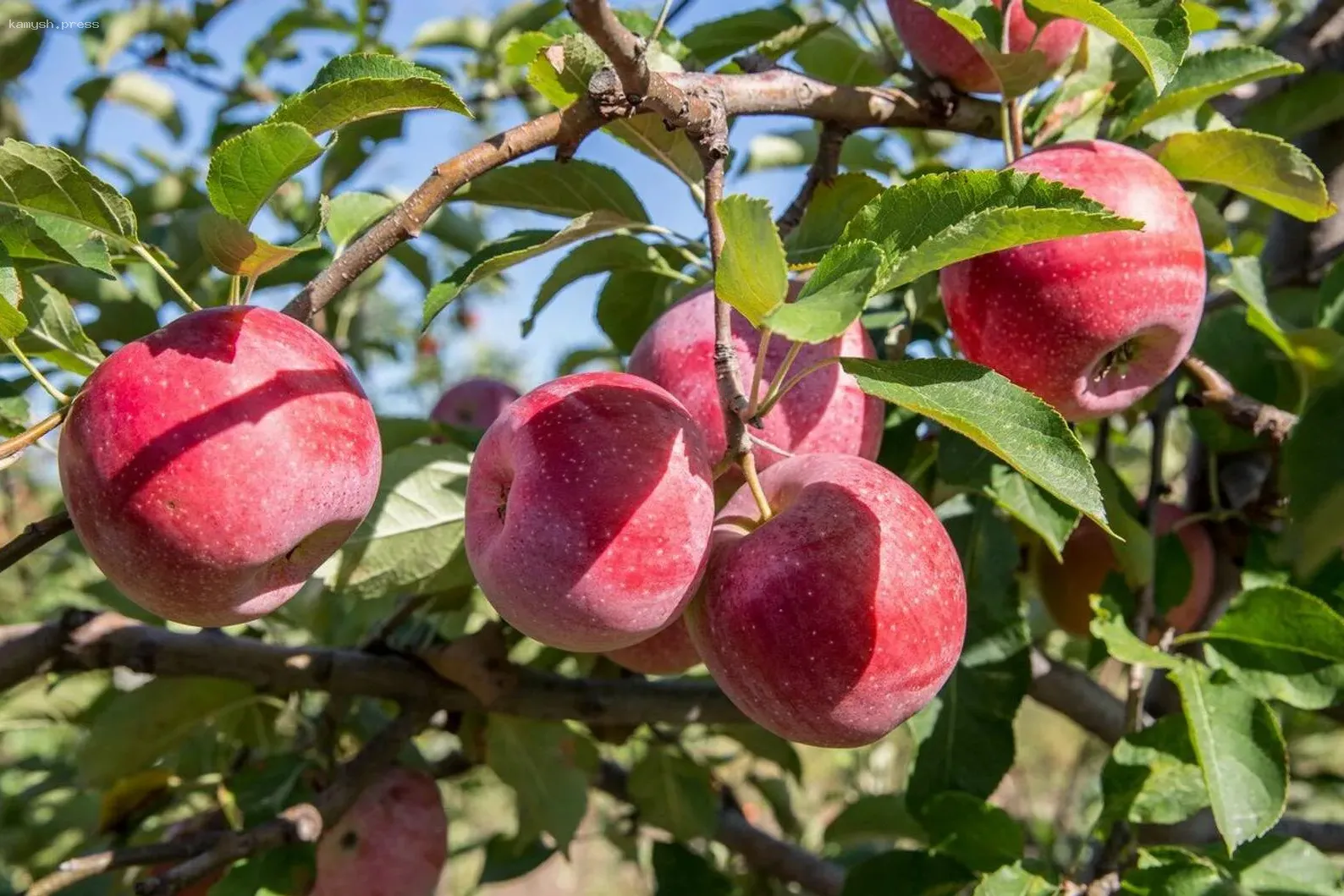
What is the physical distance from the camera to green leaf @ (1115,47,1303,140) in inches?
41.8

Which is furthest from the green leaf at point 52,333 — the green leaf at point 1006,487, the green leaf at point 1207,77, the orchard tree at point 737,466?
the green leaf at point 1207,77

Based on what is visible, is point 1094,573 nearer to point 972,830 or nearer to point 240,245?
point 972,830

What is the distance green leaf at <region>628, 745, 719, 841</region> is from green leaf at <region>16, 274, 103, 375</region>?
3.66 ft

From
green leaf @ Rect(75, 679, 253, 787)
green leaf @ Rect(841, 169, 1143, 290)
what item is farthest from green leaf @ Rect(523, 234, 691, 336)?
green leaf @ Rect(75, 679, 253, 787)

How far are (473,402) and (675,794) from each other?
848mm

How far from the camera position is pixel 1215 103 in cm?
154

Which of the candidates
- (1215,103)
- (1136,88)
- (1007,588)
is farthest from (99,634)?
(1215,103)

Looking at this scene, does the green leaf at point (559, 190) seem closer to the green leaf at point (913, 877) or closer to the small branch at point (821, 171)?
the small branch at point (821, 171)

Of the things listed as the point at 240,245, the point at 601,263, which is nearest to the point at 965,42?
the point at 601,263

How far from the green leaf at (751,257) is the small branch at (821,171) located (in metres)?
0.43

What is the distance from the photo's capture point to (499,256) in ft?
2.83

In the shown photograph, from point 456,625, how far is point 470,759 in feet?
0.66

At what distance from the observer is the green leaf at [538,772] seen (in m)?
1.47

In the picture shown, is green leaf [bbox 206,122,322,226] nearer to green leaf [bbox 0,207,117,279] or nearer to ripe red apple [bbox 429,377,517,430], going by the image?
green leaf [bbox 0,207,117,279]
